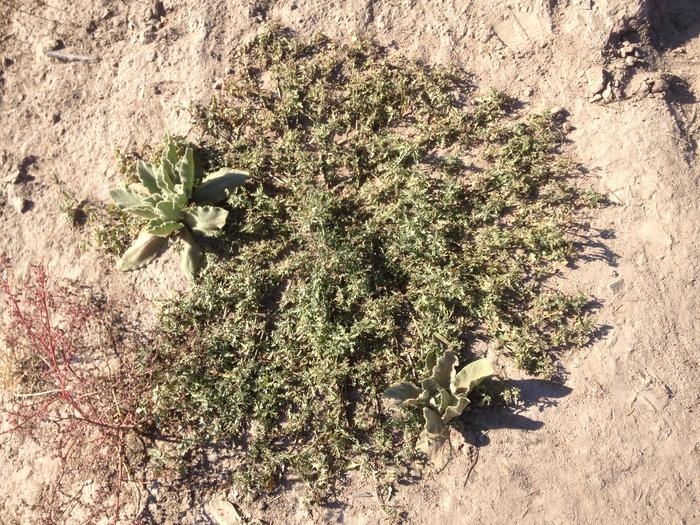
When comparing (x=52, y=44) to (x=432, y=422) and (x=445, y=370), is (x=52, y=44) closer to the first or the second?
(x=445, y=370)

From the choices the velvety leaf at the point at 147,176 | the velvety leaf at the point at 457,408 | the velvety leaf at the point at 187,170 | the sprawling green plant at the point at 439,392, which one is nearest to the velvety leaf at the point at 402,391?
the sprawling green plant at the point at 439,392

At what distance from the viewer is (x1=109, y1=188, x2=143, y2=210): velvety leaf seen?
4445 mm

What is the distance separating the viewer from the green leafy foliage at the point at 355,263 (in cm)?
406

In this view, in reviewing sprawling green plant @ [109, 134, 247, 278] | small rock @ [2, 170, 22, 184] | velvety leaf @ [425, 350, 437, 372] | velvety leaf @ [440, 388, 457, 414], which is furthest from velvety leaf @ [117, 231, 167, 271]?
velvety leaf @ [440, 388, 457, 414]

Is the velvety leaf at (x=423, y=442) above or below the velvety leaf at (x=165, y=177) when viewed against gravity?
below

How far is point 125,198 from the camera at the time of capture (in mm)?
4461

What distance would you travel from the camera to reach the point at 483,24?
4.79 m

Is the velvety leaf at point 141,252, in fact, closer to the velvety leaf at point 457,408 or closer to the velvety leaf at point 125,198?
the velvety leaf at point 125,198

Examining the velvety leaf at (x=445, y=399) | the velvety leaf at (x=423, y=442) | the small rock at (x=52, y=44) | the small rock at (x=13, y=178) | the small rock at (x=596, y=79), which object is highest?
the small rock at (x=596, y=79)

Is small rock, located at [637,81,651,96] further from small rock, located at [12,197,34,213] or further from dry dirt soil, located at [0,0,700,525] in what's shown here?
small rock, located at [12,197,34,213]

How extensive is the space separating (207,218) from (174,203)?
284mm

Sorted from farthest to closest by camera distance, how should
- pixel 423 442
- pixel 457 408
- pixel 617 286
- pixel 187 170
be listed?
pixel 187 170, pixel 617 286, pixel 423 442, pixel 457 408

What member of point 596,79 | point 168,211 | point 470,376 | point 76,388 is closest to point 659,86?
point 596,79

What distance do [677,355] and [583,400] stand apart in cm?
78
